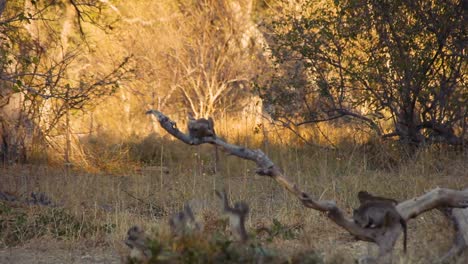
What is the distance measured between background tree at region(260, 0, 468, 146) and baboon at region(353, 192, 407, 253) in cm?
532

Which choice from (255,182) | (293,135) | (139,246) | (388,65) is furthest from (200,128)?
(293,135)

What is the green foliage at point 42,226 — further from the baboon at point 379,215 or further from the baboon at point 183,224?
the baboon at point 379,215

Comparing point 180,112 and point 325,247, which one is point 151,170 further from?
point 180,112

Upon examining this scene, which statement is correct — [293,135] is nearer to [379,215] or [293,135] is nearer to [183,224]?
[379,215]

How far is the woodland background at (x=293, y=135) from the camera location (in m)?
7.04

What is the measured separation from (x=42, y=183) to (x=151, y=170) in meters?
2.93

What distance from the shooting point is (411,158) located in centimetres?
1025

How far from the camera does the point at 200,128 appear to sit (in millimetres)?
3854

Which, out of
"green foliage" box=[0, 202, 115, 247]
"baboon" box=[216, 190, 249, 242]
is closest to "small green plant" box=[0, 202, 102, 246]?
"green foliage" box=[0, 202, 115, 247]

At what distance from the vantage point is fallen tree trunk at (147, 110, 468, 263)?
3.93 metres

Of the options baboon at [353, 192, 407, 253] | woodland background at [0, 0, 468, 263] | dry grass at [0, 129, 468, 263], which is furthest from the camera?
woodland background at [0, 0, 468, 263]

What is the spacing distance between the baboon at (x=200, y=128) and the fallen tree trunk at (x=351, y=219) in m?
0.02

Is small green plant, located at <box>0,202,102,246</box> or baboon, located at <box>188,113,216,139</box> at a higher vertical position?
baboon, located at <box>188,113,216,139</box>

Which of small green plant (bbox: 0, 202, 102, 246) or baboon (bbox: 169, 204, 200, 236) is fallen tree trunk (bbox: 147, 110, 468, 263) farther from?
small green plant (bbox: 0, 202, 102, 246)
